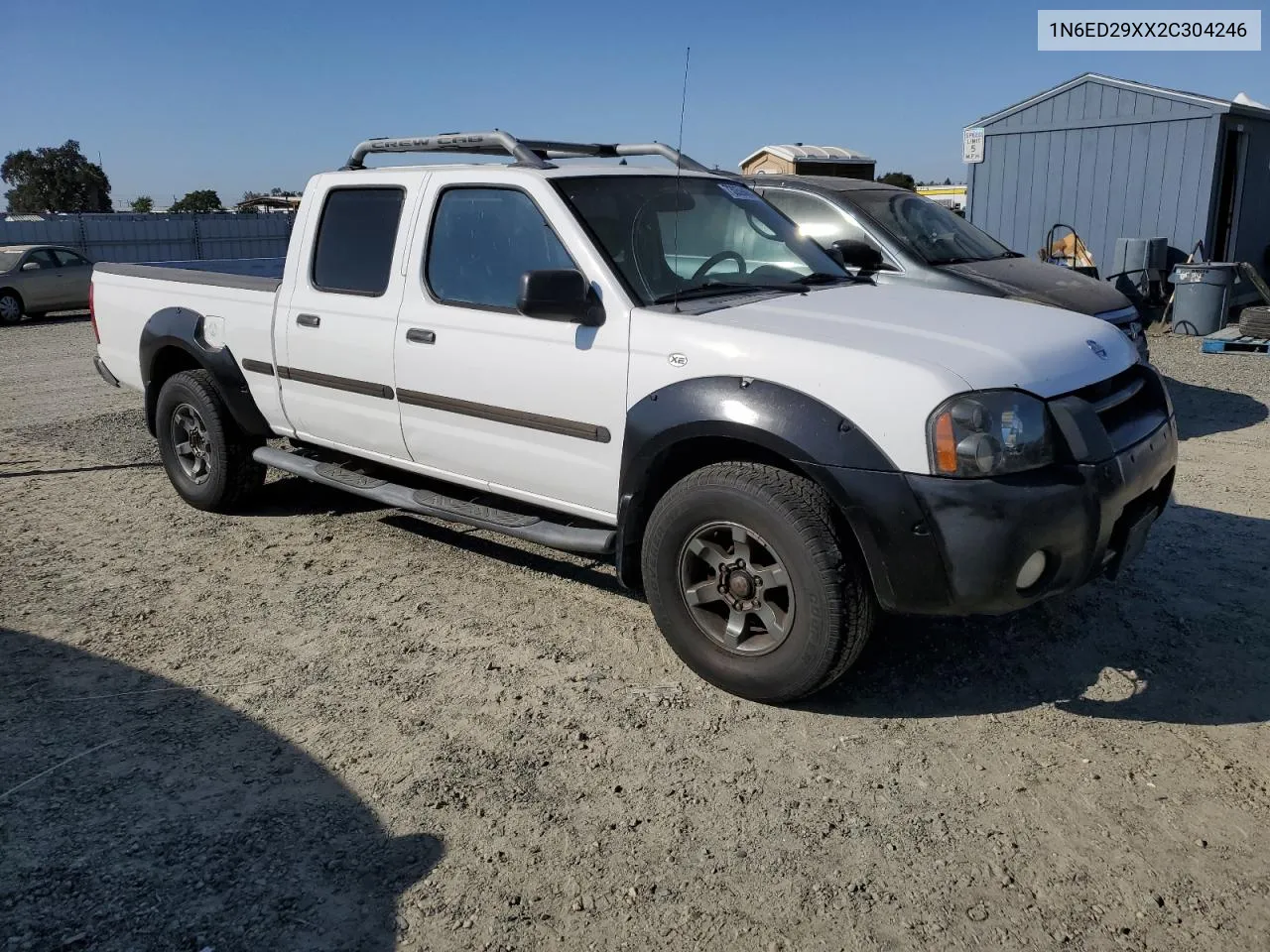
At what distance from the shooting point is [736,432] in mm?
3596

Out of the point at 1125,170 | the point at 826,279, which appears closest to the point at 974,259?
the point at 826,279

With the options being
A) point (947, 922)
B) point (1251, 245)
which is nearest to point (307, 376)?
point (947, 922)

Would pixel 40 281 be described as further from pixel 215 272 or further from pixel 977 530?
pixel 977 530

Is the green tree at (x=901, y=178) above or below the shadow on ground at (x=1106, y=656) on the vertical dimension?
above

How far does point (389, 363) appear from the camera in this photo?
4777mm

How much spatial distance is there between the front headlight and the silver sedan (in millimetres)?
17726

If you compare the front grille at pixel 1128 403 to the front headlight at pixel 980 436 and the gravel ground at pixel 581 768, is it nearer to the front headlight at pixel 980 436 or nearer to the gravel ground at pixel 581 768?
the front headlight at pixel 980 436

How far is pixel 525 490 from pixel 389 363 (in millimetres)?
911

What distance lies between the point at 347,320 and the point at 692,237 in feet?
5.54

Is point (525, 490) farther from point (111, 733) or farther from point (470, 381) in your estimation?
point (111, 733)

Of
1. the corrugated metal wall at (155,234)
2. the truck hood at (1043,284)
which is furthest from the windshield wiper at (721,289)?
the corrugated metal wall at (155,234)

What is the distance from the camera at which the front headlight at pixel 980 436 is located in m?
3.25

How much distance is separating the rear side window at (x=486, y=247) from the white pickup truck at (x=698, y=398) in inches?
0.5

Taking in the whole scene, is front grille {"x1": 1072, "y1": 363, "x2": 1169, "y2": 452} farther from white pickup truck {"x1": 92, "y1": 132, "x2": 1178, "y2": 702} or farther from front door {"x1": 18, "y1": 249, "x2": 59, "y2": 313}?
front door {"x1": 18, "y1": 249, "x2": 59, "y2": 313}
